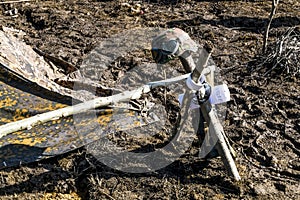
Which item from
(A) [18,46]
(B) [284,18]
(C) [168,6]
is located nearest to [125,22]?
(C) [168,6]

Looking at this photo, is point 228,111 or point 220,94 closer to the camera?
point 220,94

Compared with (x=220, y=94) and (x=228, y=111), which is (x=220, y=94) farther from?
(x=228, y=111)

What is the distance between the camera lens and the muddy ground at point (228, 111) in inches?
109

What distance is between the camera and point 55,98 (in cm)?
321

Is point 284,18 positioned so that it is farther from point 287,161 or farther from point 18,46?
point 18,46

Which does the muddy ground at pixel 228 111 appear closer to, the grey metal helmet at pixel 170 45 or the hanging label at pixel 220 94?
the hanging label at pixel 220 94

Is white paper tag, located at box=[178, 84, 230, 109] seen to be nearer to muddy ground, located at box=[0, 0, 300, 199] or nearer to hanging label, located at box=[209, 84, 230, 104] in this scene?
hanging label, located at box=[209, 84, 230, 104]

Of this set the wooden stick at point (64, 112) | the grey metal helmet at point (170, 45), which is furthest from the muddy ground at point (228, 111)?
the grey metal helmet at point (170, 45)

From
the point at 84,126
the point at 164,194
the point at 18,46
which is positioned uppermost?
the point at 18,46

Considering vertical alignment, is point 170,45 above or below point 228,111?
above

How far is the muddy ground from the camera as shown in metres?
2.78

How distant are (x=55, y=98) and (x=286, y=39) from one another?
1971 millimetres

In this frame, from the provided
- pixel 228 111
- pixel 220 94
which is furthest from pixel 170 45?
pixel 228 111

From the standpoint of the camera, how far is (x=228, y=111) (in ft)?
11.0
